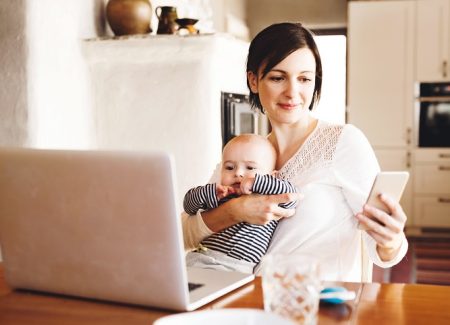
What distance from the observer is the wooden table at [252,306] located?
0.95 m

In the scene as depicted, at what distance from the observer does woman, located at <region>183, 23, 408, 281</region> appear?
1421 millimetres

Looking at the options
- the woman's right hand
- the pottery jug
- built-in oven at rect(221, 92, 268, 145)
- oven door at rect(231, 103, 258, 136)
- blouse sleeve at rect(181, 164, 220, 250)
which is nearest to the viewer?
the woman's right hand

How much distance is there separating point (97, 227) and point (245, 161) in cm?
67

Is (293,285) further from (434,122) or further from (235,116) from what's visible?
(434,122)

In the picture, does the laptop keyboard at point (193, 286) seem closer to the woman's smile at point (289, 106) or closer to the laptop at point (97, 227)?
the laptop at point (97, 227)

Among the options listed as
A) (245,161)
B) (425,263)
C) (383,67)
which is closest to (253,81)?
(245,161)

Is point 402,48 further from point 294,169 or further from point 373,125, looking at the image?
point 294,169

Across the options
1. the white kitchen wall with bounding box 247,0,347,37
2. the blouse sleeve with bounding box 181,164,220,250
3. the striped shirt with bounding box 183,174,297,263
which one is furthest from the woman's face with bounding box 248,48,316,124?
the white kitchen wall with bounding box 247,0,347,37

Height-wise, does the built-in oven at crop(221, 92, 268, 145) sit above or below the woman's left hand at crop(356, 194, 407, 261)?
above

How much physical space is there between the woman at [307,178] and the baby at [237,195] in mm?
28

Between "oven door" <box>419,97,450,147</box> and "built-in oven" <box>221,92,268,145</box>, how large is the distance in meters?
2.06

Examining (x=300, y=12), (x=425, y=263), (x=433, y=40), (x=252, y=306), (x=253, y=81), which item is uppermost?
(x=300, y=12)

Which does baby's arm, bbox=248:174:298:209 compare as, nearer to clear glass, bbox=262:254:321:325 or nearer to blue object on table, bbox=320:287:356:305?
blue object on table, bbox=320:287:356:305

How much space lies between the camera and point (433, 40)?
16.6ft
